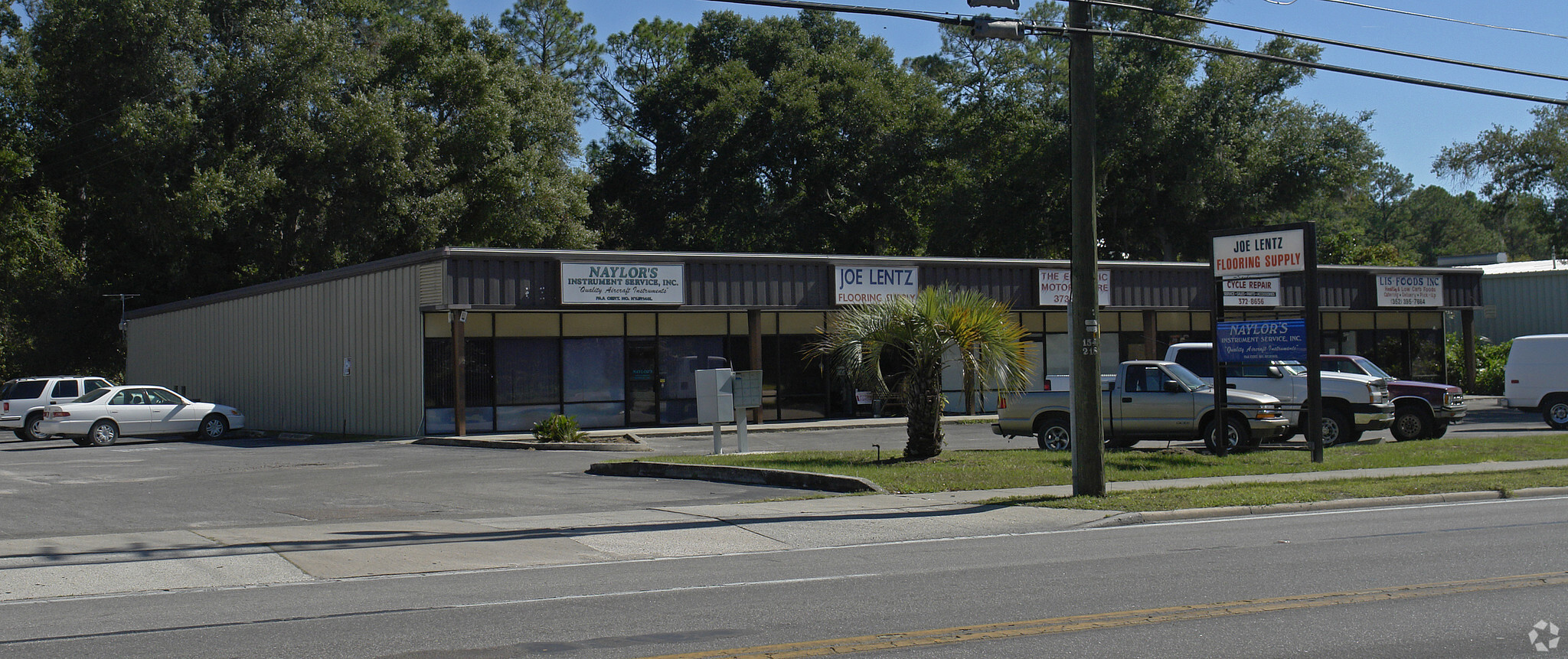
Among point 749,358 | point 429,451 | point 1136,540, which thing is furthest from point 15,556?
point 749,358

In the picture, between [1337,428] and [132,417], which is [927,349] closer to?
[1337,428]

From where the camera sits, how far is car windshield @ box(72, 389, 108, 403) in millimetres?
27719

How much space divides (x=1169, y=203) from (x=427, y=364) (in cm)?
3209

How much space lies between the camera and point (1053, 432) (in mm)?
21359

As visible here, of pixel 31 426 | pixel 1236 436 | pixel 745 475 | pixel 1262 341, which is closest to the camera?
pixel 745 475

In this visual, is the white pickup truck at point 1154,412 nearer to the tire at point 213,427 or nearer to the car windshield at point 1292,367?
the car windshield at point 1292,367

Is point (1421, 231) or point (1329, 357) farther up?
point (1421, 231)

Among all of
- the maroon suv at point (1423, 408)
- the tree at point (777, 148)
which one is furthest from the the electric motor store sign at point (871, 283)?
the tree at point (777, 148)

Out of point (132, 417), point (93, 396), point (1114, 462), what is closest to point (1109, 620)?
point (1114, 462)

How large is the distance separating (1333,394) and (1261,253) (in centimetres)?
373

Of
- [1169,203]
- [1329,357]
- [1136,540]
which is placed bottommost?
[1136,540]

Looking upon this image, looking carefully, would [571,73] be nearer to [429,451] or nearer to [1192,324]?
[1192,324]

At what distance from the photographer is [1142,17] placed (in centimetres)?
4600

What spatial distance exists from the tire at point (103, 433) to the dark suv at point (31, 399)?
246 cm
